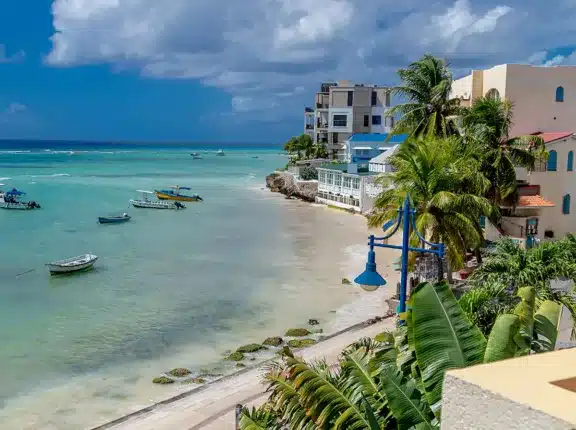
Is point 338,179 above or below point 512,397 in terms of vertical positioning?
below

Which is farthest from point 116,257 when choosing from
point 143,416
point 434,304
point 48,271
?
point 434,304

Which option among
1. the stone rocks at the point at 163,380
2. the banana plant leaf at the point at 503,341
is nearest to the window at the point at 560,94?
the stone rocks at the point at 163,380

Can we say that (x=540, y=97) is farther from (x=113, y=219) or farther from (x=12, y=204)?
(x=12, y=204)

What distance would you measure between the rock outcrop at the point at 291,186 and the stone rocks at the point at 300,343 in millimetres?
41246

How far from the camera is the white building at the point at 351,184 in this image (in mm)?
50062

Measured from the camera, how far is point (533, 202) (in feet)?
89.2

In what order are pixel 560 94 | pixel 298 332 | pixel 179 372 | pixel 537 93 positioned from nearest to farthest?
pixel 179 372 < pixel 298 332 < pixel 537 93 < pixel 560 94

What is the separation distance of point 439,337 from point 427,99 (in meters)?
26.3

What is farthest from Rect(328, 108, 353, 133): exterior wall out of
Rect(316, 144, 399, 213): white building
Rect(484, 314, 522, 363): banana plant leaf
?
Rect(484, 314, 522, 363): banana plant leaf

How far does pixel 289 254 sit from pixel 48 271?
1219 cm

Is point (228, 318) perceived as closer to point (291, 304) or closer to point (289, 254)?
point (291, 304)

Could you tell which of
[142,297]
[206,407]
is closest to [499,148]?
[142,297]

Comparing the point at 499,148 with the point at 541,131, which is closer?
the point at 499,148

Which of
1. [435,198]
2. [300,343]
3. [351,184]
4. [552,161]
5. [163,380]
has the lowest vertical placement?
[163,380]
